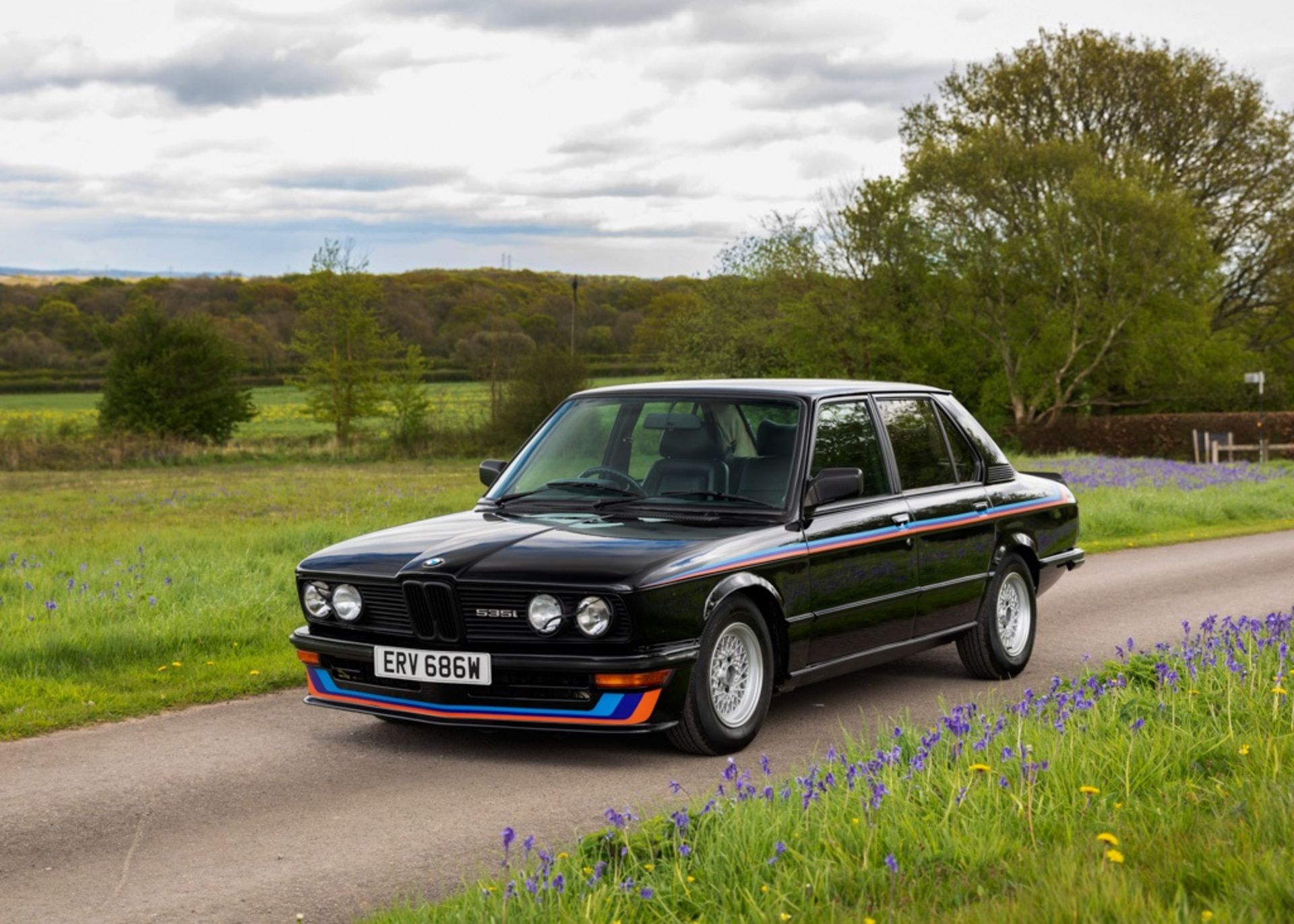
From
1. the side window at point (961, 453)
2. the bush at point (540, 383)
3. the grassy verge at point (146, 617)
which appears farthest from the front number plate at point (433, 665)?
the bush at point (540, 383)

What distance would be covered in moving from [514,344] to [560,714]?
53.7 metres

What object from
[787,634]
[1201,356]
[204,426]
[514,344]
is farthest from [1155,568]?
[204,426]

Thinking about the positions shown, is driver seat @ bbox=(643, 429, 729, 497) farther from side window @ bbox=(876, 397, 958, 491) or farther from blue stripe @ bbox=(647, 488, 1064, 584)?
side window @ bbox=(876, 397, 958, 491)

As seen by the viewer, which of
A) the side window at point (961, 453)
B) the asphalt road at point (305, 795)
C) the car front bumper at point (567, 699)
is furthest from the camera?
the side window at point (961, 453)

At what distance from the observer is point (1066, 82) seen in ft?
182

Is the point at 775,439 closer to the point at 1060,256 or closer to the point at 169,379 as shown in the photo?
the point at 1060,256

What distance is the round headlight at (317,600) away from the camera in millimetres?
7215

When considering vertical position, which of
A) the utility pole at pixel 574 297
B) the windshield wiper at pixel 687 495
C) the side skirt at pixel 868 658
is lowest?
the side skirt at pixel 868 658

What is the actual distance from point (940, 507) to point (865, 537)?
916mm

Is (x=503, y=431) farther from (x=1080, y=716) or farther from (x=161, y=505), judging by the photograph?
(x=1080, y=716)

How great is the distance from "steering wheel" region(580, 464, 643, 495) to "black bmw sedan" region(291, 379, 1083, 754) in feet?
0.05

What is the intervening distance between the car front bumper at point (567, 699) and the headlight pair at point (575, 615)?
118 millimetres

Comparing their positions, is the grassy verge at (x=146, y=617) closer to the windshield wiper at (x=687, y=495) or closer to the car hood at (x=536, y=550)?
the car hood at (x=536, y=550)

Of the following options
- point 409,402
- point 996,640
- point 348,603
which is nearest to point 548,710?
point 348,603
